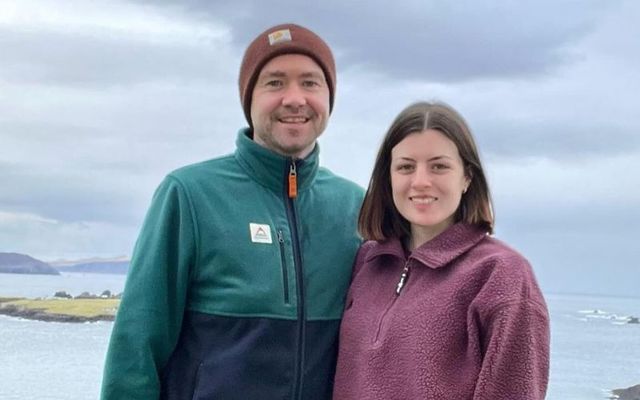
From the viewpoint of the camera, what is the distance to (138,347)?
3412 mm

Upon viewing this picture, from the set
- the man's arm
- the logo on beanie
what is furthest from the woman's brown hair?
the man's arm

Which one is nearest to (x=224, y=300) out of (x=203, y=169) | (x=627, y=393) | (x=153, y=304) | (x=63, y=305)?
(x=153, y=304)

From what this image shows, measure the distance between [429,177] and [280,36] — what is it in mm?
795

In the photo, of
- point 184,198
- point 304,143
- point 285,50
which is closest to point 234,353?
point 184,198

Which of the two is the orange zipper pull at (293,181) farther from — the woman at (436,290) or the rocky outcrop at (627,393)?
the rocky outcrop at (627,393)

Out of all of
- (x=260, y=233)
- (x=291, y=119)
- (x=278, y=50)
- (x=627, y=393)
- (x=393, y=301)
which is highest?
(x=278, y=50)

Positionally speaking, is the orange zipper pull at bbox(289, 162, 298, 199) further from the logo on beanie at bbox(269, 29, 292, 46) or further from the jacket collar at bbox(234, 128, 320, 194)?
the logo on beanie at bbox(269, 29, 292, 46)

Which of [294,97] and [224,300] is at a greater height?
[294,97]

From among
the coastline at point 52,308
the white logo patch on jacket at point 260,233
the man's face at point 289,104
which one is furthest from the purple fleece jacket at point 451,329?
the coastline at point 52,308

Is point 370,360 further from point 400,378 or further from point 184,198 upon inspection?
point 184,198

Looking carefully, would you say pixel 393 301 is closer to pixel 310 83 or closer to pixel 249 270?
pixel 249 270

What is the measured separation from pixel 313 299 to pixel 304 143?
0.55 meters

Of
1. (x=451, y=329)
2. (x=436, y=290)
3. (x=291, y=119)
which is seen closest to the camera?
(x=451, y=329)

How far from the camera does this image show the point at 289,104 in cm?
353
